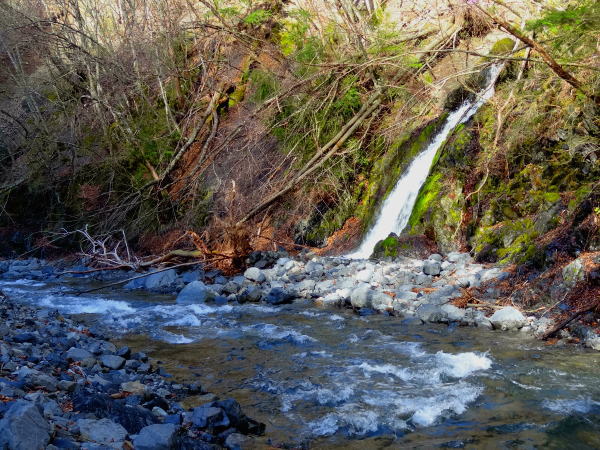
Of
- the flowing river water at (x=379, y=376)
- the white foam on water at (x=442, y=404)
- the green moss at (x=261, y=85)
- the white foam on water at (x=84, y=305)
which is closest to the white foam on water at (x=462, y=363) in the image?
the flowing river water at (x=379, y=376)

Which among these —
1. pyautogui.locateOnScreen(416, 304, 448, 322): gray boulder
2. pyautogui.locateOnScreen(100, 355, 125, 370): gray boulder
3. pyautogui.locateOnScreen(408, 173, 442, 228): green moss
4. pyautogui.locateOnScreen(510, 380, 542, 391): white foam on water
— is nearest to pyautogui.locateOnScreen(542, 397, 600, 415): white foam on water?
pyautogui.locateOnScreen(510, 380, 542, 391): white foam on water

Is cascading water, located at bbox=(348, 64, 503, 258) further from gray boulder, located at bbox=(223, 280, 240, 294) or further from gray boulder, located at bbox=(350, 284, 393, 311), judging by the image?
gray boulder, located at bbox=(350, 284, 393, 311)

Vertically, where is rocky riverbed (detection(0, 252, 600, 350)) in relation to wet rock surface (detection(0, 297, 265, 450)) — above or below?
below

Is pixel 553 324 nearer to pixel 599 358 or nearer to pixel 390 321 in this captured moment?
pixel 599 358

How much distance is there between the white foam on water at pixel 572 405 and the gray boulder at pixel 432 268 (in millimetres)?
3917

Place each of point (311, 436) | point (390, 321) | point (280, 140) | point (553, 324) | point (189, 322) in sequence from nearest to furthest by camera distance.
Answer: point (311, 436), point (553, 324), point (390, 321), point (189, 322), point (280, 140)

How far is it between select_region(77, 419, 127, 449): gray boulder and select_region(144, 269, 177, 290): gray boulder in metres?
7.11

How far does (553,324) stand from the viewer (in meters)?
5.80

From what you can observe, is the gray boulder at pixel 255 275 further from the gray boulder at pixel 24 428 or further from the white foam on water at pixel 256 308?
the gray boulder at pixel 24 428

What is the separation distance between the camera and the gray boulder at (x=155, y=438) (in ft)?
9.86

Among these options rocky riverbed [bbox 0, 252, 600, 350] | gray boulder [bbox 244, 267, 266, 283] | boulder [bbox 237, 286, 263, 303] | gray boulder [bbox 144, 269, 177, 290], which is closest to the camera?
rocky riverbed [bbox 0, 252, 600, 350]

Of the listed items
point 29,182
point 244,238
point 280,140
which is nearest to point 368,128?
point 280,140

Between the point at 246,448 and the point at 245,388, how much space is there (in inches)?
50.6

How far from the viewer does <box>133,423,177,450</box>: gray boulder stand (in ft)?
9.86
